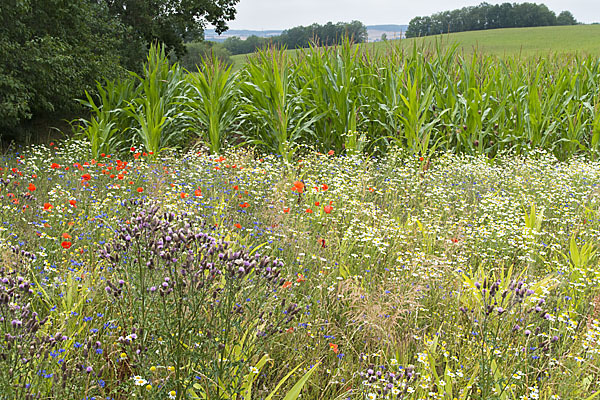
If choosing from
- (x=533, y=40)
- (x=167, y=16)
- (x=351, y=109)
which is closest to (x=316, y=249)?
(x=351, y=109)

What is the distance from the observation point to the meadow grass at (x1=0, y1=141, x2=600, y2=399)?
1929 mm

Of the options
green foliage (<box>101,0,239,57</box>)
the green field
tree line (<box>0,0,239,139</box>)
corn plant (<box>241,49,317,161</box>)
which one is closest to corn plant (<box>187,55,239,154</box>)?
corn plant (<box>241,49,317,161</box>)

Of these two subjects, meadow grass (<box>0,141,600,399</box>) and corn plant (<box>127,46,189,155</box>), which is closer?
meadow grass (<box>0,141,600,399</box>)

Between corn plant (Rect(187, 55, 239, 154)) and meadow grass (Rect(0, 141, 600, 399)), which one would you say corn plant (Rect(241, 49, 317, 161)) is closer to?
corn plant (Rect(187, 55, 239, 154))

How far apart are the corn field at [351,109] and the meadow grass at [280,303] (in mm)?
2274

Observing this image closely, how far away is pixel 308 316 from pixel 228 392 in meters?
0.85

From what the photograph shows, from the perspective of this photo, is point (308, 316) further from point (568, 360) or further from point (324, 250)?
point (568, 360)

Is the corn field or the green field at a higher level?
the green field

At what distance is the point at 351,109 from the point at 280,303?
18.5ft

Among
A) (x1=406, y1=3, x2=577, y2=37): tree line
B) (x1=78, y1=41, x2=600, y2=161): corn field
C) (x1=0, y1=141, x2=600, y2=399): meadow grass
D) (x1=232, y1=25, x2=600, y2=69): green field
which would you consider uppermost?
(x1=406, y1=3, x2=577, y2=37): tree line

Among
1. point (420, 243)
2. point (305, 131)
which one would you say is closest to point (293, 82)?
point (305, 131)

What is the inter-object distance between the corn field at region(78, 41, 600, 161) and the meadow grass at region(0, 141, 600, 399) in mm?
2274

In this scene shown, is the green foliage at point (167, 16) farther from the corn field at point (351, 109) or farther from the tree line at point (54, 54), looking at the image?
the corn field at point (351, 109)

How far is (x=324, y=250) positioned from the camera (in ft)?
11.4
